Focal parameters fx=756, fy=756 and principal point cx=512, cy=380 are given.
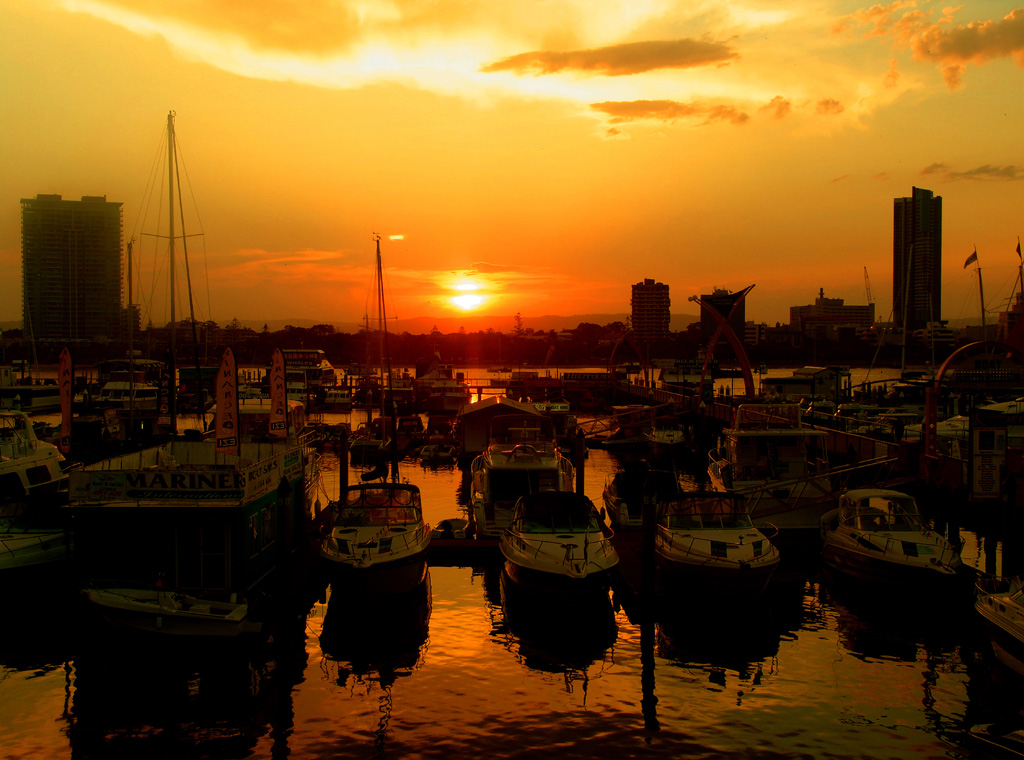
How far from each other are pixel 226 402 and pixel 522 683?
9398 millimetres

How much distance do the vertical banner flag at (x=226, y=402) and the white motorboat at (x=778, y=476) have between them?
46.2 feet

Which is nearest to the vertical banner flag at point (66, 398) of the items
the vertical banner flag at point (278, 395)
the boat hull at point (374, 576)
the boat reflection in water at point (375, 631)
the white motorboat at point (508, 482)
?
the vertical banner flag at point (278, 395)

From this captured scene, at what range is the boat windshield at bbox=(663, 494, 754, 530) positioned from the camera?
19438 millimetres

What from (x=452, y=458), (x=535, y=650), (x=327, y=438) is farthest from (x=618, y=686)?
(x=327, y=438)

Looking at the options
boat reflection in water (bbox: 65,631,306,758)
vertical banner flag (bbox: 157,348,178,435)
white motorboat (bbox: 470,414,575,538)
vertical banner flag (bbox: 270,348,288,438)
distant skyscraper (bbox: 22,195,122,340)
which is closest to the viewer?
boat reflection in water (bbox: 65,631,306,758)

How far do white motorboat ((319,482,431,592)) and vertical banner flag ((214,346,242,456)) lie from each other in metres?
3.66

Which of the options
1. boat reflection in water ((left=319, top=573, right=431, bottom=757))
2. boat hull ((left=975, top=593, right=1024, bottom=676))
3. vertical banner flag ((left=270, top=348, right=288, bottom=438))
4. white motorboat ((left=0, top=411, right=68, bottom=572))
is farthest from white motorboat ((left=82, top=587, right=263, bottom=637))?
boat hull ((left=975, top=593, right=1024, bottom=676))

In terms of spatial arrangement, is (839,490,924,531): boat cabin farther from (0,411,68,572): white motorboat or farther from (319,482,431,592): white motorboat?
(0,411,68,572): white motorboat

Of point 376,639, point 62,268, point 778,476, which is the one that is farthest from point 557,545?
point 62,268

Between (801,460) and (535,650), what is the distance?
1475 centimetres

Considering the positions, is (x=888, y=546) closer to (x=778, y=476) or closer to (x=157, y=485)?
(x=778, y=476)

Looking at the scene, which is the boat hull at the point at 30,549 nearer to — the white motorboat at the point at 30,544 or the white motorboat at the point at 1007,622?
the white motorboat at the point at 30,544

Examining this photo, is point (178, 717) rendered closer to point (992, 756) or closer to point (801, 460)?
point (992, 756)

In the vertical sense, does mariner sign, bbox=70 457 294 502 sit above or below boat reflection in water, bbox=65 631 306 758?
above
